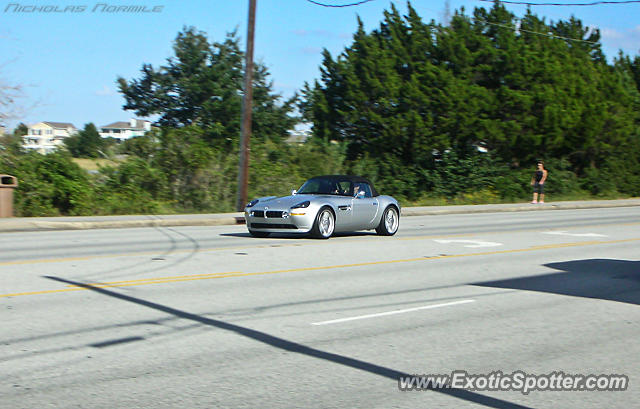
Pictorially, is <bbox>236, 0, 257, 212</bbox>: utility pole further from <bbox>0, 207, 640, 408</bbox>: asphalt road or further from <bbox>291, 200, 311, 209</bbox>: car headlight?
<bbox>0, 207, 640, 408</bbox>: asphalt road

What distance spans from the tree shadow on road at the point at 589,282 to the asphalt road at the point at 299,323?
0.04 meters

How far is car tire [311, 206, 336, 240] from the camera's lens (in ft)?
55.5

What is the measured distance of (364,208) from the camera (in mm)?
18156

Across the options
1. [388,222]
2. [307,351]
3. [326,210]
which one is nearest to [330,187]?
[326,210]

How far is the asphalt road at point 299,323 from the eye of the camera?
551 centimetres

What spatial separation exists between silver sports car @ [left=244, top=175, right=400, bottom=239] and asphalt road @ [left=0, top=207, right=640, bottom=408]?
125 centimetres

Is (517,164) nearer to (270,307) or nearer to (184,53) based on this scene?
(184,53)

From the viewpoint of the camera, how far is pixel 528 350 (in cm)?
700

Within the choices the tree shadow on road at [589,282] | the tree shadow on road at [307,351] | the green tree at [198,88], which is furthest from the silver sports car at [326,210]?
the green tree at [198,88]

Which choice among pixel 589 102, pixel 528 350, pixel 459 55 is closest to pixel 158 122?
pixel 459 55

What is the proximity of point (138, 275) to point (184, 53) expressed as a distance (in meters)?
40.5

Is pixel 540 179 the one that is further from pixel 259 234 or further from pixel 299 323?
pixel 299 323

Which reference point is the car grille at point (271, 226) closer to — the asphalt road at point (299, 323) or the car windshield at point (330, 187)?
the asphalt road at point (299, 323)

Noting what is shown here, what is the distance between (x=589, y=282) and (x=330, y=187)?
762 centimetres
